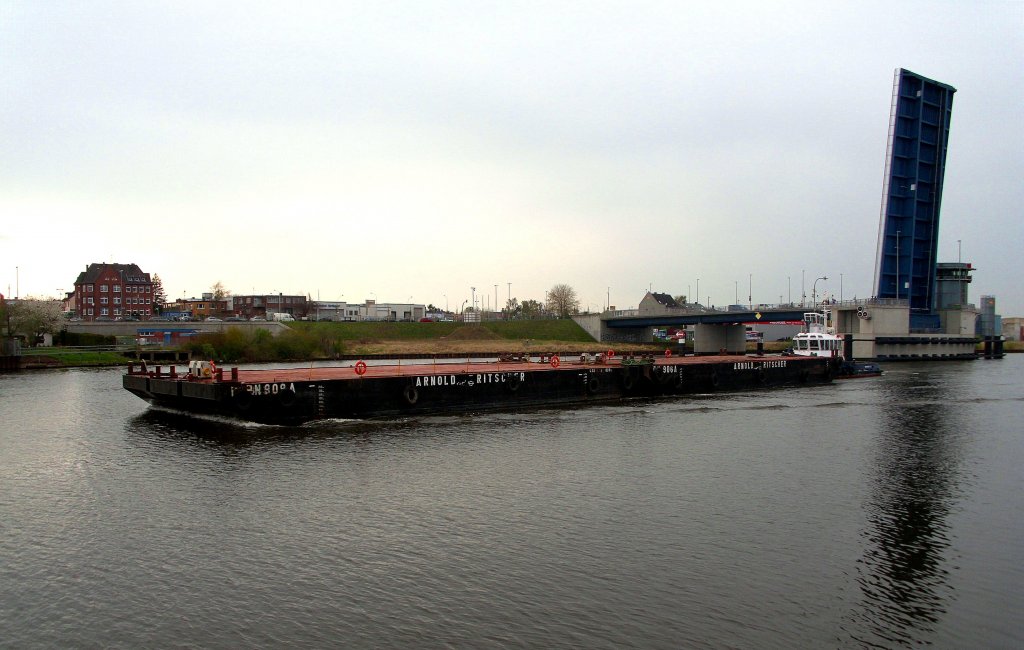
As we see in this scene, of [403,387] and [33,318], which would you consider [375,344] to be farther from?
[403,387]

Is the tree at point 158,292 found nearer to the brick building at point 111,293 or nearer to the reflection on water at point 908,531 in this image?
the brick building at point 111,293

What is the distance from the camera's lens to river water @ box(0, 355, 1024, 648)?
12.6m

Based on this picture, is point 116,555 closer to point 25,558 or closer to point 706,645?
Answer: point 25,558

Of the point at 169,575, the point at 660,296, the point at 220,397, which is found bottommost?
the point at 169,575

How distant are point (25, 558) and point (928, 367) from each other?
273ft

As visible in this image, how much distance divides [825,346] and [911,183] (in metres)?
32.8

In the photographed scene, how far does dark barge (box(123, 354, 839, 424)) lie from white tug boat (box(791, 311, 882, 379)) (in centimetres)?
1374

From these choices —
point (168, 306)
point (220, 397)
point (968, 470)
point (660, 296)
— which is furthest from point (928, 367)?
point (168, 306)

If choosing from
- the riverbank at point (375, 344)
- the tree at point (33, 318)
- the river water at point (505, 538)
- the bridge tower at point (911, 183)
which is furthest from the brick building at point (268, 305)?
the river water at point (505, 538)

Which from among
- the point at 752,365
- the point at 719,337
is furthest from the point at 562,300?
the point at 752,365

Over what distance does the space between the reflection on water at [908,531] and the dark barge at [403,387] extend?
15044 millimetres

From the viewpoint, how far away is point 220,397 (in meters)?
30.5

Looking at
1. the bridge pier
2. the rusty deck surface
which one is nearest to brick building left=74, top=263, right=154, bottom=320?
the bridge pier

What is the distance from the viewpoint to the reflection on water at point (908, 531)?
42.9 ft
